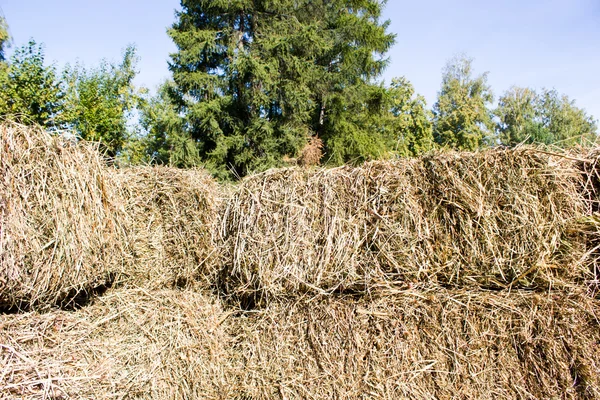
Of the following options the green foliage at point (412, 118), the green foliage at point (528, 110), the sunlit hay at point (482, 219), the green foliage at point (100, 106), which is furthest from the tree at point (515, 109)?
the sunlit hay at point (482, 219)

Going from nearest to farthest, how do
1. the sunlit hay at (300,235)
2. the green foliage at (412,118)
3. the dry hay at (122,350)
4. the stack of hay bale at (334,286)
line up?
the dry hay at (122,350) → the stack of hay bale at (334,286) → the sunlit hay at (300,235) → the green foliage at (412,118)

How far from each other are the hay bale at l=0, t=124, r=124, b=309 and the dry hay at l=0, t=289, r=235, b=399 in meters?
0.22

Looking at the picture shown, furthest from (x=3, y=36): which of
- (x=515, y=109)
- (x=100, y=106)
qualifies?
(x=515, y=109)

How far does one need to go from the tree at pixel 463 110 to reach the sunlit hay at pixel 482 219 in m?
29.2

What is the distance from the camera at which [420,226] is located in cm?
305

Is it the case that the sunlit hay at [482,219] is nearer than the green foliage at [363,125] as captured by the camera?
Yes

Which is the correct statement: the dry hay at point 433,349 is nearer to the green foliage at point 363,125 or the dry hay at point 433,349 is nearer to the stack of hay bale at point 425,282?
the stack of hay bale at point 425,282

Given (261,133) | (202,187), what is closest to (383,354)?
(202,187)

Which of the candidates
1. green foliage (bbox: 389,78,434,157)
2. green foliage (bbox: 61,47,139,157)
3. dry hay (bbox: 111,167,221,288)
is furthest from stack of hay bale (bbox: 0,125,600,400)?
green foliage (bbox: 389,78,434,157)

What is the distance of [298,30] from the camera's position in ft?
63.7

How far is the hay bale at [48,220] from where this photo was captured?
2.58 metres

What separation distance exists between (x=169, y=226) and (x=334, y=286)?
173cm

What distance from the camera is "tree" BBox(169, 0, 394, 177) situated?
17.2 m

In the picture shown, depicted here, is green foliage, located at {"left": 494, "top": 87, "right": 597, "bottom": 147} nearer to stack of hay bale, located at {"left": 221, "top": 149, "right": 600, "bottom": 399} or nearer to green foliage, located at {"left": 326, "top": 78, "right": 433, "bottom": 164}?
green foliage, located at {"left": 326, "top": 78, "right": 433, "bottom": 164}
